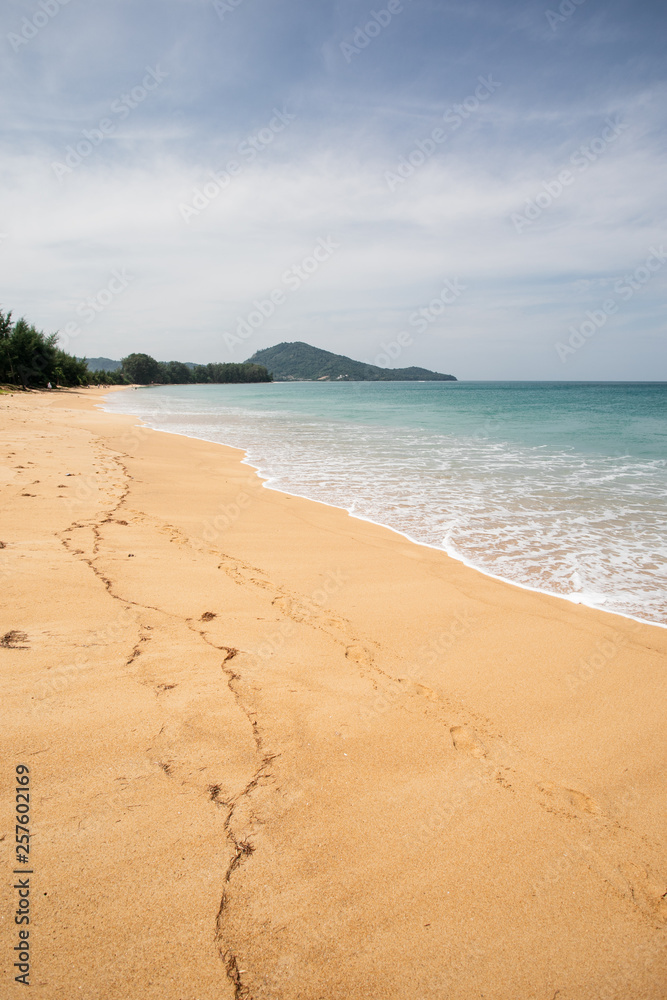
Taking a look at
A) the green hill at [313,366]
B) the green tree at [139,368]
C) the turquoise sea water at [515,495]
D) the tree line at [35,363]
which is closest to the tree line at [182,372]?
the green tree at [139,368]

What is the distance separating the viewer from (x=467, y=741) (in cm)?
251

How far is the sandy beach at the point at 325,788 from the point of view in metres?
1.54

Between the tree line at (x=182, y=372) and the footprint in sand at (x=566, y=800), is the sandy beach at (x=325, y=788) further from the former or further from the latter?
the tree line at (x=182, y=372)

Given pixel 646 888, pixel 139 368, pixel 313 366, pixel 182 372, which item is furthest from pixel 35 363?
pixel 313 366

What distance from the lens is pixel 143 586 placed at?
391 centimetres

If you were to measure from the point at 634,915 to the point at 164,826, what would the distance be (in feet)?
6.06

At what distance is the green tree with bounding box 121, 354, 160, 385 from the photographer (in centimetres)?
11238

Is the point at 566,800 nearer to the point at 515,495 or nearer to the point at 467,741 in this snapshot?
the point at 467,741

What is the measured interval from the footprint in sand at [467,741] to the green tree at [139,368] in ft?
402

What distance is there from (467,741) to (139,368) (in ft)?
414

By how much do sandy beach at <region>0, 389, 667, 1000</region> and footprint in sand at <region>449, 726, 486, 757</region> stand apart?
0.01 meters

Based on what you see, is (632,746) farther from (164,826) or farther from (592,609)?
(164,826)

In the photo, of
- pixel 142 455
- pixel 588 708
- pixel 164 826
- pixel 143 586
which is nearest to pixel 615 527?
pixel 588 708

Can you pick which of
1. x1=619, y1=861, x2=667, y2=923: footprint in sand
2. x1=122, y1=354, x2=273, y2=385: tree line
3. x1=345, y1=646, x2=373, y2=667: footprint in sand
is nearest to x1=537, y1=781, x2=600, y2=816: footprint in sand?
x1=619, y1=861, x2=667, y2=923: footprint in sand
